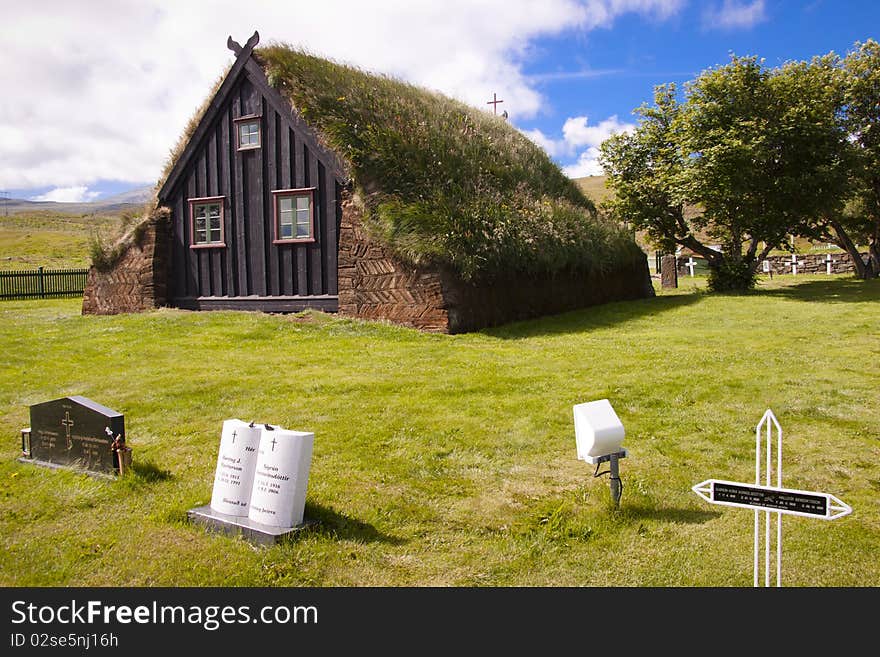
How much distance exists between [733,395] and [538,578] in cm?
590

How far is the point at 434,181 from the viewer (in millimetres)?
17250

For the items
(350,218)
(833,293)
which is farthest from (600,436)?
(833,293)

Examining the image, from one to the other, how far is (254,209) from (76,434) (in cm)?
1320

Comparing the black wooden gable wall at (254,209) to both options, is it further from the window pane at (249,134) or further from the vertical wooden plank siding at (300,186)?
the window pane at (249,134)

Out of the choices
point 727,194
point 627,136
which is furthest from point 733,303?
point 627,136

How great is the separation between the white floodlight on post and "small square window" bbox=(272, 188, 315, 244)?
1362 cm

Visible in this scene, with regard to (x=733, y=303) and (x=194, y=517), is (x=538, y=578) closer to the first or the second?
(x=194, y=517)

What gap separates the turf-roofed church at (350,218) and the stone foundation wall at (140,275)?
0.05 meters

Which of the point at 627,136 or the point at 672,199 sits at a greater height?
the point at 627,136

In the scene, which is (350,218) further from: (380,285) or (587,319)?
(587,319)

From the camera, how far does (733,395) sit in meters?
9.56

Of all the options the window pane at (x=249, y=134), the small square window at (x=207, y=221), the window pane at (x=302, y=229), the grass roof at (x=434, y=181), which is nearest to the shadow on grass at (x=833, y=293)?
the grass roof at (x=434, y=181)

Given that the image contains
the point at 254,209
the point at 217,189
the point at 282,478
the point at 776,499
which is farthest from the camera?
the point at 217,189

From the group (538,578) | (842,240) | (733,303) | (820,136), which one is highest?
(820,136)
